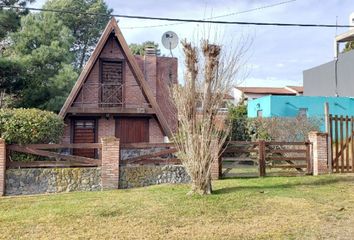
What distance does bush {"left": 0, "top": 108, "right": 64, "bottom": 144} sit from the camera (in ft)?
39.4

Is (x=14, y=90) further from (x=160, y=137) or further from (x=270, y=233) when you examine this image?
(x=270, y=233)

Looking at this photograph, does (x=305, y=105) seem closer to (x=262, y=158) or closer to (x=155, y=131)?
(x=155, y=131)

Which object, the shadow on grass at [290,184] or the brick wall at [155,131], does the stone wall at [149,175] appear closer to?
the shadow on grass at [290,184]

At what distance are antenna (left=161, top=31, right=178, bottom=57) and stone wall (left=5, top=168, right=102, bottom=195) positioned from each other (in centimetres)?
838

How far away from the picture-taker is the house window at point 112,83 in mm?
19906

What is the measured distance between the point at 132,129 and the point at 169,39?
17.1 feet

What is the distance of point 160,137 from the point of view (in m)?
20.8

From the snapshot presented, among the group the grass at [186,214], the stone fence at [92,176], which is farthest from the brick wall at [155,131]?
the grass at [186,214]

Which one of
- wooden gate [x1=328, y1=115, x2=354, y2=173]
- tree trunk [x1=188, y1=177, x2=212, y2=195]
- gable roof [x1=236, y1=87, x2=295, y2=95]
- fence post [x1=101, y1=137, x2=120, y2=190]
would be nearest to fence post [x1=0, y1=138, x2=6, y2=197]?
fence post [x1=101, y1=137, x2=120, y2=190]

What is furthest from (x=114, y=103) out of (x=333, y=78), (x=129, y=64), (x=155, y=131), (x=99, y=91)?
(x=333, y=78)

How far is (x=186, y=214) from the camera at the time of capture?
26.3 ft

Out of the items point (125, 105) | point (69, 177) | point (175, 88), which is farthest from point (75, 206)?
point (125, 105)

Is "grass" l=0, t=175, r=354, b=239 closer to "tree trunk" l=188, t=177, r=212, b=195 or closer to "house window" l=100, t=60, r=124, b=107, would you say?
"tree trunk" l=188, t=177, r=212, b=195

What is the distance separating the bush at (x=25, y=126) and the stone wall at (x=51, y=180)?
1.29 metres
